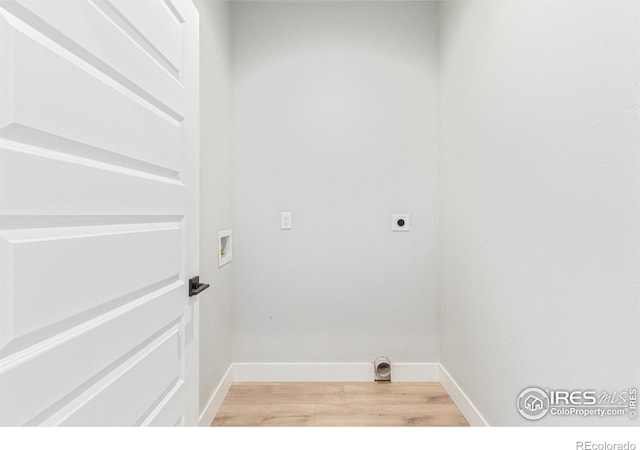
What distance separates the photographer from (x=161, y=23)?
953 millimetres

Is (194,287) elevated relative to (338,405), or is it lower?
elevated

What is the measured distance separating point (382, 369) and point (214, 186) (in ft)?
5.19

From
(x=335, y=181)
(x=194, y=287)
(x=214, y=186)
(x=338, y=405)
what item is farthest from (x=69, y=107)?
(x=338, y=405)

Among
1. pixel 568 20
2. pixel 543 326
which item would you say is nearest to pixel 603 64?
pixel 568 20

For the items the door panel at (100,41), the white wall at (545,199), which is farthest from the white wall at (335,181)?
the door panel at (100,41)

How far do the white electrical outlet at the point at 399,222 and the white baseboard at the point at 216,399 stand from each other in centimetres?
143

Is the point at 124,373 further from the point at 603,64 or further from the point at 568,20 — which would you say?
the point at 568,20

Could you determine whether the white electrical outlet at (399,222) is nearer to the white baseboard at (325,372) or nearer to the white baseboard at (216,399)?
the white baseboard at (325,372)

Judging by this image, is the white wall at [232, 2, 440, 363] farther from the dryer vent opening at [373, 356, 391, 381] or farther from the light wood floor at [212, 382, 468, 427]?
the light wood floor at [212, 382, 468, 427]

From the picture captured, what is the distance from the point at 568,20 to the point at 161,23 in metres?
1.25

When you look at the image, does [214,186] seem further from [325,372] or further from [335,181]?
[325,372]

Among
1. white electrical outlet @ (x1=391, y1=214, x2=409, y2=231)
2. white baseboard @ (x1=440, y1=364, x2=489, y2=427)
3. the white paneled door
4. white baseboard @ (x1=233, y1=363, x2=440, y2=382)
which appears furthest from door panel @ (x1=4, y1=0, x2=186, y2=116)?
white baseboard @ (x1=440, y1=364, x2=489, y2=427)

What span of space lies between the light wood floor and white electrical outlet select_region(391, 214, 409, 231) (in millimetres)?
1024

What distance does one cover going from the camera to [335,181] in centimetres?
224
